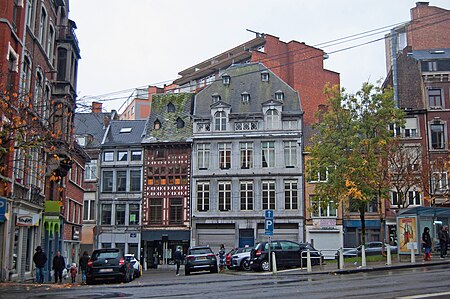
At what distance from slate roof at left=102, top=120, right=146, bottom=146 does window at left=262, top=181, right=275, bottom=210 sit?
12918mm

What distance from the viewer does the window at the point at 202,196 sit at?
172 ft

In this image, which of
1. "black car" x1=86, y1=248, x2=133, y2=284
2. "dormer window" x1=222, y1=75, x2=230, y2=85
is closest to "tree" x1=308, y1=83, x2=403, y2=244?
"black car" x1=86, y1=248, x2=133, y2=284

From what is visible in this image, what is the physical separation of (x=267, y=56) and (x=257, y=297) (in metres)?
49.8

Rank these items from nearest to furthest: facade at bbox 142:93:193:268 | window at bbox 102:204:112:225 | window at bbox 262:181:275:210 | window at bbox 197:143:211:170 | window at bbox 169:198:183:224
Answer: window at bbox 262:181:275:210 < facade at bbox 142:93:193:268 < window at bbox 169:198:183:224 < window at bbox 197:143:211:170 < window at bbox 102:204:112:225

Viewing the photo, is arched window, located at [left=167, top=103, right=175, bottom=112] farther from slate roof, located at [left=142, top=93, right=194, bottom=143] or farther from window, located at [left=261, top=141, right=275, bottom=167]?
window, located at [left=261, top=141, right=275, bottom=167]

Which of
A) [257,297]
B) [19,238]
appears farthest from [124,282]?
[257,297]

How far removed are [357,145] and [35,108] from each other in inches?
729

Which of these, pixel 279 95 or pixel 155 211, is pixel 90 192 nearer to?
pixel 155 211

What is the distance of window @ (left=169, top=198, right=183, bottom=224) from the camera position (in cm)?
5322

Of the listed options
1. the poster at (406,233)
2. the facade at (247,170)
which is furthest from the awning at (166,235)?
the poster at (406,233)

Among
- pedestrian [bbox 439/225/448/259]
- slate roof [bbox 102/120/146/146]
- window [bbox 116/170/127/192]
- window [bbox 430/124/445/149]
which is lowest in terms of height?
pedestrian [bbox 439/225/448/259]

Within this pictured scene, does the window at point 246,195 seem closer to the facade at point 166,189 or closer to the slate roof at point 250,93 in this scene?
the facade at point 166,189

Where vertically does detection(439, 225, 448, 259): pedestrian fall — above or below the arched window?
below

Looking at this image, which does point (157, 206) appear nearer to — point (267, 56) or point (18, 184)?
point (267, 56)
